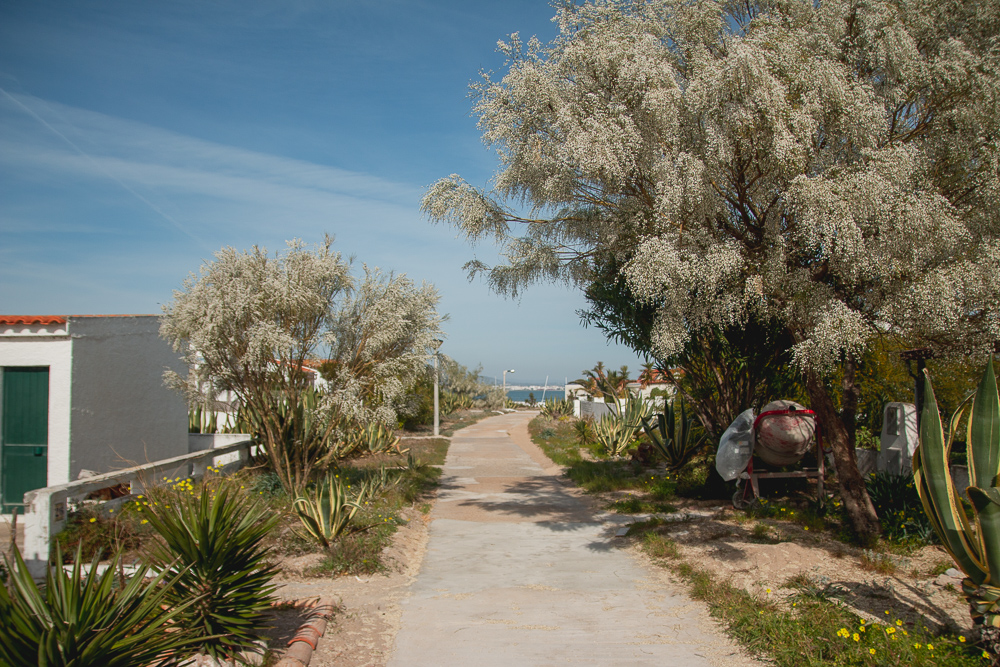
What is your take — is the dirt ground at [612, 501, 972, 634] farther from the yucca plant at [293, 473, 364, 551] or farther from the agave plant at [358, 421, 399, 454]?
the agave plant at [358, 421, 399, 454]

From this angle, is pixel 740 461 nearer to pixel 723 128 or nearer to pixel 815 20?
pixel 723 128

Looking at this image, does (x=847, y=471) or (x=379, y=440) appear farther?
(x=379, y=440)

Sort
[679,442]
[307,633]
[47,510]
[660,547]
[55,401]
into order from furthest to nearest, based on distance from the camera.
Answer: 1. [679,442]
2. [55,401]
3. [660,547]
4. [47,510]
5. [307,633]

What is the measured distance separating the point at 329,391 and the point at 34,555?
4.13 meters

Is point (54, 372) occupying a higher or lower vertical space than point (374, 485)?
higher

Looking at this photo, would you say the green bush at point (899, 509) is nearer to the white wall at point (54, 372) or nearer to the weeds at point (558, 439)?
the weeds at point (558, 439)

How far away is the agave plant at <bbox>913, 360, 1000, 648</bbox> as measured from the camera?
4684mm

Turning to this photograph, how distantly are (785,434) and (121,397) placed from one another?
35.0 ft

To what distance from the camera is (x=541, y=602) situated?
22.1ft

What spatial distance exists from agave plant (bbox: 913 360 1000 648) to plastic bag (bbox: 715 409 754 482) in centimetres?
445

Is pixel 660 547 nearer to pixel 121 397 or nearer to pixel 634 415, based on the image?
pixel 121 397

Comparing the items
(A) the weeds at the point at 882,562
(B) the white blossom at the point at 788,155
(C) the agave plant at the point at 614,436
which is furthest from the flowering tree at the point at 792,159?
(C) the agave plant at the point at 614,436

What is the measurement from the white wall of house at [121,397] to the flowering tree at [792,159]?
7135 millimetres

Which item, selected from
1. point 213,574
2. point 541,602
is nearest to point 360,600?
point 541,602
